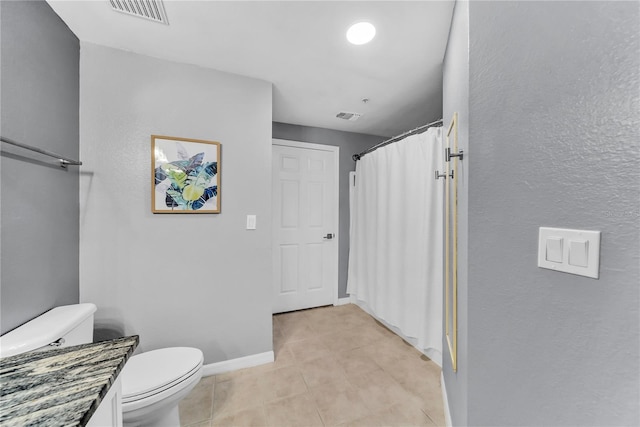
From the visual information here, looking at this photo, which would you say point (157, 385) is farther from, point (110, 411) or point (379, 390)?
point (379, 390)

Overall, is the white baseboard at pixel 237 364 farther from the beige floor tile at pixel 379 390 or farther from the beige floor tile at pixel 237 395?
the beige floor tile at pixel 379 390

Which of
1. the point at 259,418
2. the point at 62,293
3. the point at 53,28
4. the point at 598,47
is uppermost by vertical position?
the point at 53,28

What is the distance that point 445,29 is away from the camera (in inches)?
53.1

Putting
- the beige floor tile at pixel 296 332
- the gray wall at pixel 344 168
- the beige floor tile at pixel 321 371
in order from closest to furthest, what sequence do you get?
1. the beige floor tile at pixel 321 371
2. the beige floor tile at pixel 296 332
3. the gray wall at pixel 344 168

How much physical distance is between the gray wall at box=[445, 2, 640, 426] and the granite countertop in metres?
1.08

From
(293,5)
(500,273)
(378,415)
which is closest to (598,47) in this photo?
(500,273)

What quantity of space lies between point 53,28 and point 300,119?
186 cm

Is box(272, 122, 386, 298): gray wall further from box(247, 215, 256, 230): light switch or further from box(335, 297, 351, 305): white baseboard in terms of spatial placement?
box(247, 215, 256, 230): light switch

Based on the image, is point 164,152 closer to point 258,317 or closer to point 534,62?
point 258,317

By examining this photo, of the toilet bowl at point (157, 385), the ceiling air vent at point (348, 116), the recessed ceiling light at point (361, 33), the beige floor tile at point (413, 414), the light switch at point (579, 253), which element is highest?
the ceiling air vent at point (348, 116)

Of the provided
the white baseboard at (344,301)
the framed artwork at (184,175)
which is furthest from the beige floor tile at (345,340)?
the framed artwork at (184,175)

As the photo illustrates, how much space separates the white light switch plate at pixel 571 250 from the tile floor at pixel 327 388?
1344mm

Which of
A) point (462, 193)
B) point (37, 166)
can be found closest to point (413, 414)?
point (462, 193)

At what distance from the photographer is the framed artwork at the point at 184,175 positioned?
1.66 metres
